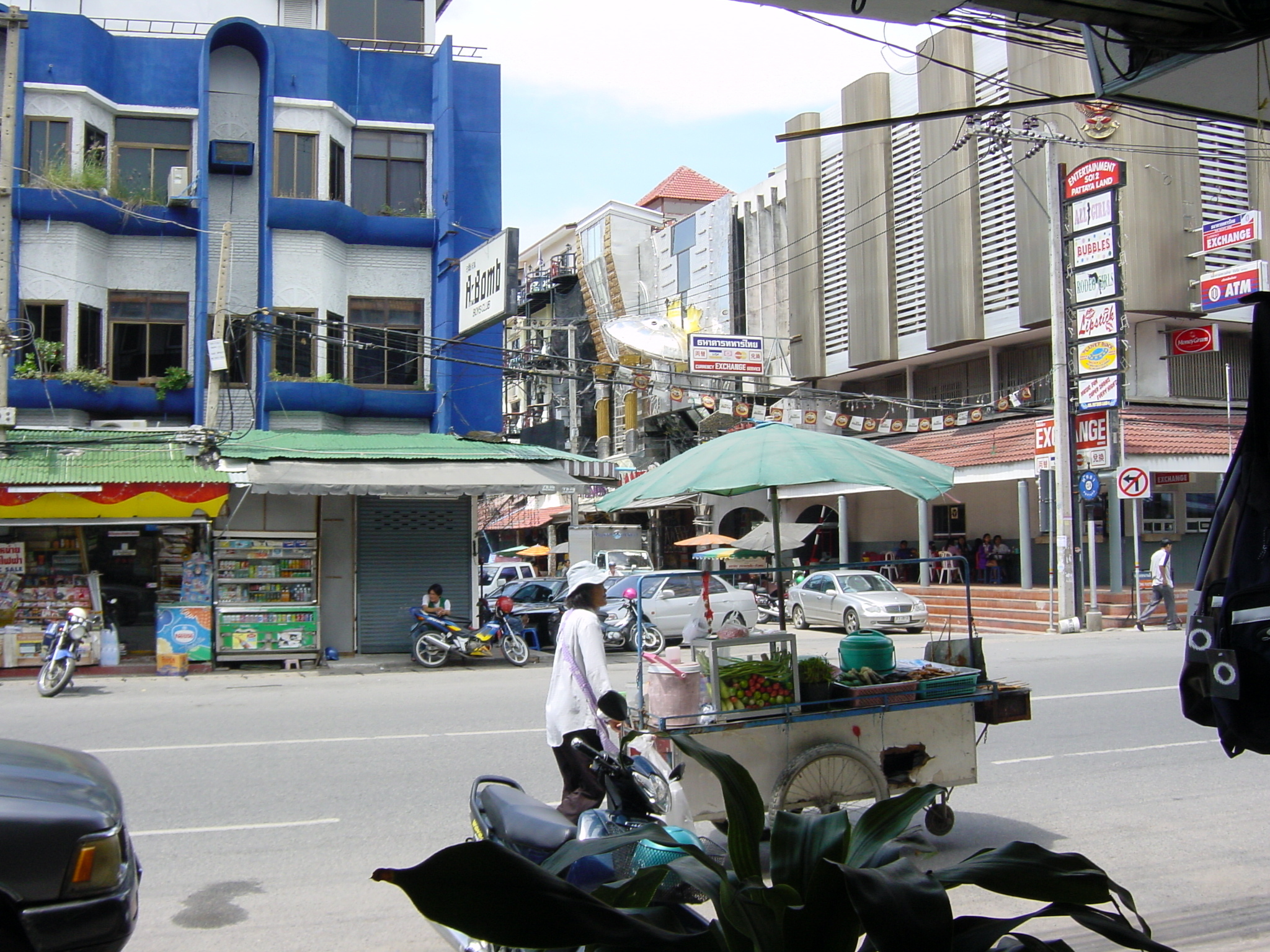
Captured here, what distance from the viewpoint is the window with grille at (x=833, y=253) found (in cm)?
3055

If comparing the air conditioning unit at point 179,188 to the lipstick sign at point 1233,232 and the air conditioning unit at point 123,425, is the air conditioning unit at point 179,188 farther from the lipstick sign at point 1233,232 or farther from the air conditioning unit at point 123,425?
the lipstick sign at point 1233,232

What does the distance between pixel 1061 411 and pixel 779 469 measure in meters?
16.0

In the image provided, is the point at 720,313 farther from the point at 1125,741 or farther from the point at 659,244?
the point at 1125,741

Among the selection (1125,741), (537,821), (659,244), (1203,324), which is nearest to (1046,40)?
(537,821)

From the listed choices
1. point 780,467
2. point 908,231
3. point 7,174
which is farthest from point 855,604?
point 7,174

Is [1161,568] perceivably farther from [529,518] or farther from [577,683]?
[529,518]

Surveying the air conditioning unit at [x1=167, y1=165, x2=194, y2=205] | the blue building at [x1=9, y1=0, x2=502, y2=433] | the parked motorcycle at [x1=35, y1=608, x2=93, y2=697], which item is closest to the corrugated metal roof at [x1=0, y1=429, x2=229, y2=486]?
the blue building at [x1=9, y1=0, x2=502, y2=433]

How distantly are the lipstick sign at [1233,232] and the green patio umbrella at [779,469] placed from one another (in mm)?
18449

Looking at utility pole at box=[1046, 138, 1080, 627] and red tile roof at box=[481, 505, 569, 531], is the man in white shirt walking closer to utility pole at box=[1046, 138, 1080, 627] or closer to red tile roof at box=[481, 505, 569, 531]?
utility pole at box=[1046, 138, 1080, 627]

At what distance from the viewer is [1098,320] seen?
2092 cm

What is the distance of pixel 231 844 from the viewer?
677 cm

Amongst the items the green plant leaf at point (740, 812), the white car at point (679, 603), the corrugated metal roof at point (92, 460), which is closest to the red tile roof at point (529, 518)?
the white car at point (679, 603)

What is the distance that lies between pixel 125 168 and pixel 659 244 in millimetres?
23013

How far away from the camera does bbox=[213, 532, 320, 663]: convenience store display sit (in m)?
16.8
